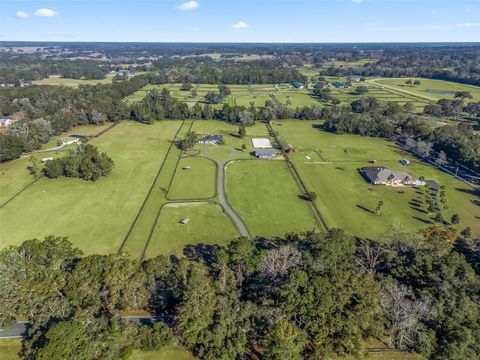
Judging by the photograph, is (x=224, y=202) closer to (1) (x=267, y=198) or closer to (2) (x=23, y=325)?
(1) (x=267, y=198)

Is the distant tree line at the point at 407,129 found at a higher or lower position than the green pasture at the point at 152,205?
higher

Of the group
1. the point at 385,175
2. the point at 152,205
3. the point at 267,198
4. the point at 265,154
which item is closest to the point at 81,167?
the point at 152,205

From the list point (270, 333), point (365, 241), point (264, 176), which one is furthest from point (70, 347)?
point (264, 176)

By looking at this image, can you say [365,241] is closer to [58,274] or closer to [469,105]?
[58,274]

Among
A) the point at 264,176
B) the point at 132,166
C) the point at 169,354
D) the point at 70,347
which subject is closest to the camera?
the point at 70,347

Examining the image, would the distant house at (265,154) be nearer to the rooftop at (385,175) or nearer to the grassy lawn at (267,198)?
the grassy lawn at (267,198)

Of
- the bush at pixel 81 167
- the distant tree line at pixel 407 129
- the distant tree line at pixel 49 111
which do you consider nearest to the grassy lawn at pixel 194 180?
the bush at pixel 81 167
